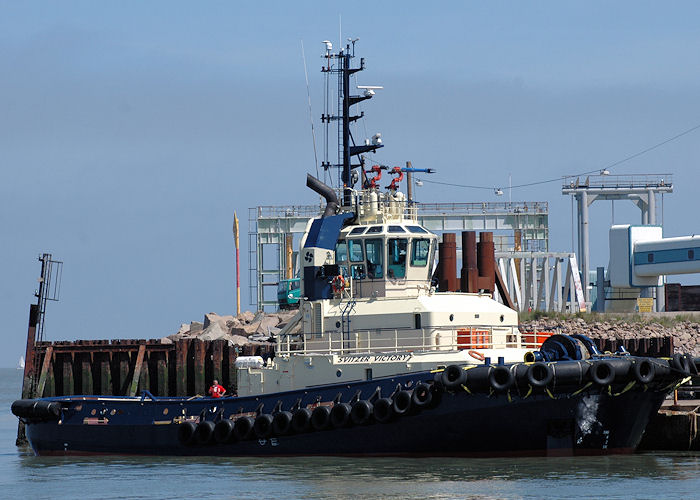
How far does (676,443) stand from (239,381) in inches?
340

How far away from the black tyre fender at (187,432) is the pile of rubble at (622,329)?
1631cm

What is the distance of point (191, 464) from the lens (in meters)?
24.0

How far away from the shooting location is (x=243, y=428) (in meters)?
24.1

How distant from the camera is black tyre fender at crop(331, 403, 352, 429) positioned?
22.8 m

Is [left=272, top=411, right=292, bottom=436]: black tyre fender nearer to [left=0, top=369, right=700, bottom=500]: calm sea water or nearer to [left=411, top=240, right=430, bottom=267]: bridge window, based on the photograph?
[left=0, top=369, right=700, bottom=500]: calm sea water

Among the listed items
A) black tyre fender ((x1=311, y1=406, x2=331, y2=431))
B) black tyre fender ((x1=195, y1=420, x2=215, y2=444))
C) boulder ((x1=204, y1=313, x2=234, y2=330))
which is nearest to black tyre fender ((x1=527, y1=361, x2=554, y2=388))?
black tyre fender ((x1=311, y1=406, x2=331, y2=431))

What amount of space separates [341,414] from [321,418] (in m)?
0.45

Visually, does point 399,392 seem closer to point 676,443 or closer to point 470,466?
point 470,466

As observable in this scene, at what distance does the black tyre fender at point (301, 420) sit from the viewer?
23266 mm

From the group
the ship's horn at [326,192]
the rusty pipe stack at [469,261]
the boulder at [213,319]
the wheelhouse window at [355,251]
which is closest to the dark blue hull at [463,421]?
the wheelhouse window at [355,251]

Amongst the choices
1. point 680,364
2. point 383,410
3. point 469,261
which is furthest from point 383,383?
point 469,261

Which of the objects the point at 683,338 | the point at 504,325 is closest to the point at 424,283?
the point at 504,325

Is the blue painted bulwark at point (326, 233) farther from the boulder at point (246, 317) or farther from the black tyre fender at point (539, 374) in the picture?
the boulder at point (246, 317)

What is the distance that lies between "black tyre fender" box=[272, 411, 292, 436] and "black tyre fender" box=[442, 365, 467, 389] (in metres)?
3.32
